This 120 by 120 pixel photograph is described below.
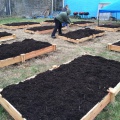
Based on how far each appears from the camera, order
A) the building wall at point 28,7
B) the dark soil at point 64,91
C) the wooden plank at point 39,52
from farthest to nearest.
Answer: the building wall at point 28,7
the wooden plank at point 39,52
the dark soil at point 64,91

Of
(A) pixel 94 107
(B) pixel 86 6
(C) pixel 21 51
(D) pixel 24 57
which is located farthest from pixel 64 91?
(B) pixel 86 6

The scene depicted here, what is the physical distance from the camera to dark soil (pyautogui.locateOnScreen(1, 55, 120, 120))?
9.85 ft

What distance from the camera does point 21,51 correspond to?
19.7 ft

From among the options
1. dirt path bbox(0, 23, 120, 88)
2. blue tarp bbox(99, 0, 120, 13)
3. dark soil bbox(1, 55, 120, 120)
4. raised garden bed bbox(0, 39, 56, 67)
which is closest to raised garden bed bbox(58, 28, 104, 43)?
dirt path bbox(0, 23, 120, 88)

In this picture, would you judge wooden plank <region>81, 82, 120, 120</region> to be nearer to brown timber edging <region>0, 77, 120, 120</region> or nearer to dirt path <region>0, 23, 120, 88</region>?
brown timber edging <region>0, 77, 120, 120</region>

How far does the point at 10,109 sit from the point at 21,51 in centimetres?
317

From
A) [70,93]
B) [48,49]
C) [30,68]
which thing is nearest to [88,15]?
[48,49]

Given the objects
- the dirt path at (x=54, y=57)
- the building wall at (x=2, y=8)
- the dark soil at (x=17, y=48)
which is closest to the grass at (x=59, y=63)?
the dirt path at (x=54, y=57)

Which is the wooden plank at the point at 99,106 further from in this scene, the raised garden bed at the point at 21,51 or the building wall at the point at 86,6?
the building wall at the point at 86,6

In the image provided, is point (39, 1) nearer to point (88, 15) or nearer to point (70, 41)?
point (88, 15)

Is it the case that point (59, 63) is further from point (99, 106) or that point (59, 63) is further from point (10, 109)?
point (10, 109)

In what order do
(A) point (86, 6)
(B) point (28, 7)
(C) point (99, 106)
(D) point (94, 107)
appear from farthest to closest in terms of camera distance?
(B) point (28, 7) → (A) point (86, 6) → (C) point (99, 106) → (D) point (94, 107)

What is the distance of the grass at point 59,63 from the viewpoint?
11.1ft

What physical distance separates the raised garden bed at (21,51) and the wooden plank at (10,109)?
219cm
